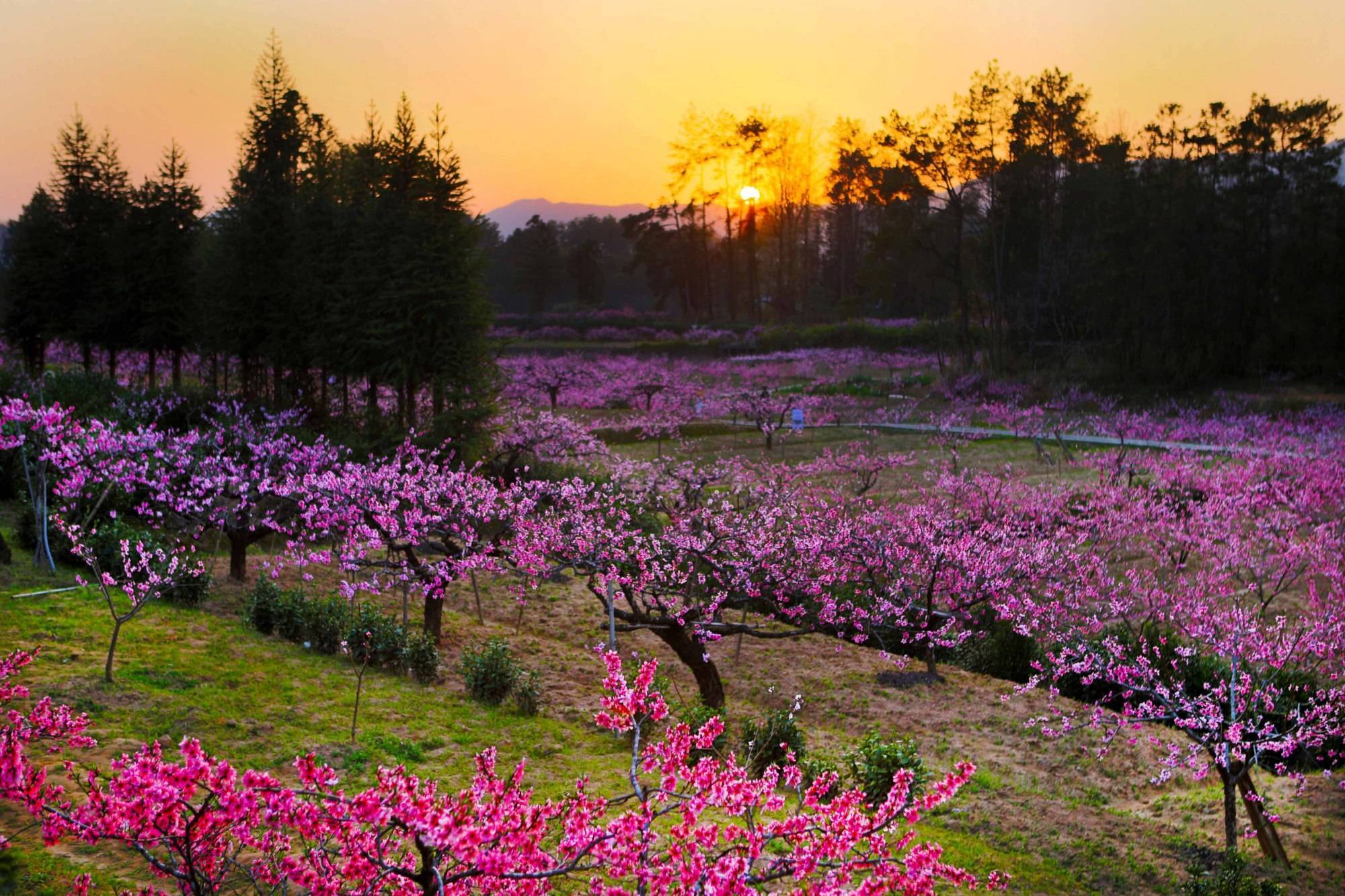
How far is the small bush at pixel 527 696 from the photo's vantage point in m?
11.4

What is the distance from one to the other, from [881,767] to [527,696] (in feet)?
14.4

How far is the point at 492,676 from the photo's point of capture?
11617 mm

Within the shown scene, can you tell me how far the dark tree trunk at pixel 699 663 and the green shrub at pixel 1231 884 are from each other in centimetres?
543

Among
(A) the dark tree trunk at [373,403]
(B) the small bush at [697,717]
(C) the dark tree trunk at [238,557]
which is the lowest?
(B) the small bush at [697,717]

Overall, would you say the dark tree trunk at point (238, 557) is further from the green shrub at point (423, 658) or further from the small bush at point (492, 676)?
the small bush at point (492, 676)

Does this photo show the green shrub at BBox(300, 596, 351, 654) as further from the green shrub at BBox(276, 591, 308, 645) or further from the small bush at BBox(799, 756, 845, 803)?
the small bush at BBox(799, 756, 845, 803)

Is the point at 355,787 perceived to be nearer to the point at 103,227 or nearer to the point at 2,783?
the point at 2,783

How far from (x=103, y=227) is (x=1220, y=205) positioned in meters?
47.8

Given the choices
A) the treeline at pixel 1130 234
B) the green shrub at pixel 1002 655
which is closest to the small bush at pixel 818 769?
the green shrub at pixel 1002 655

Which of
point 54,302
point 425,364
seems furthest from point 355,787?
point 54,302

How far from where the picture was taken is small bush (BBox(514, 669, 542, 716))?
11.4 m

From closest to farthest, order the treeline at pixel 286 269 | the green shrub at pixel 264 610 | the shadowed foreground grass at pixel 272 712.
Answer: the shadowed foreground grass at pixel 272 712 → the green shrub at pixel 264 610 → the treeline at pixel 286 269

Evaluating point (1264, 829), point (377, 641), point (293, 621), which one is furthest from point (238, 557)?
point (1264, 829)

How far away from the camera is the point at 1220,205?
132 ft
